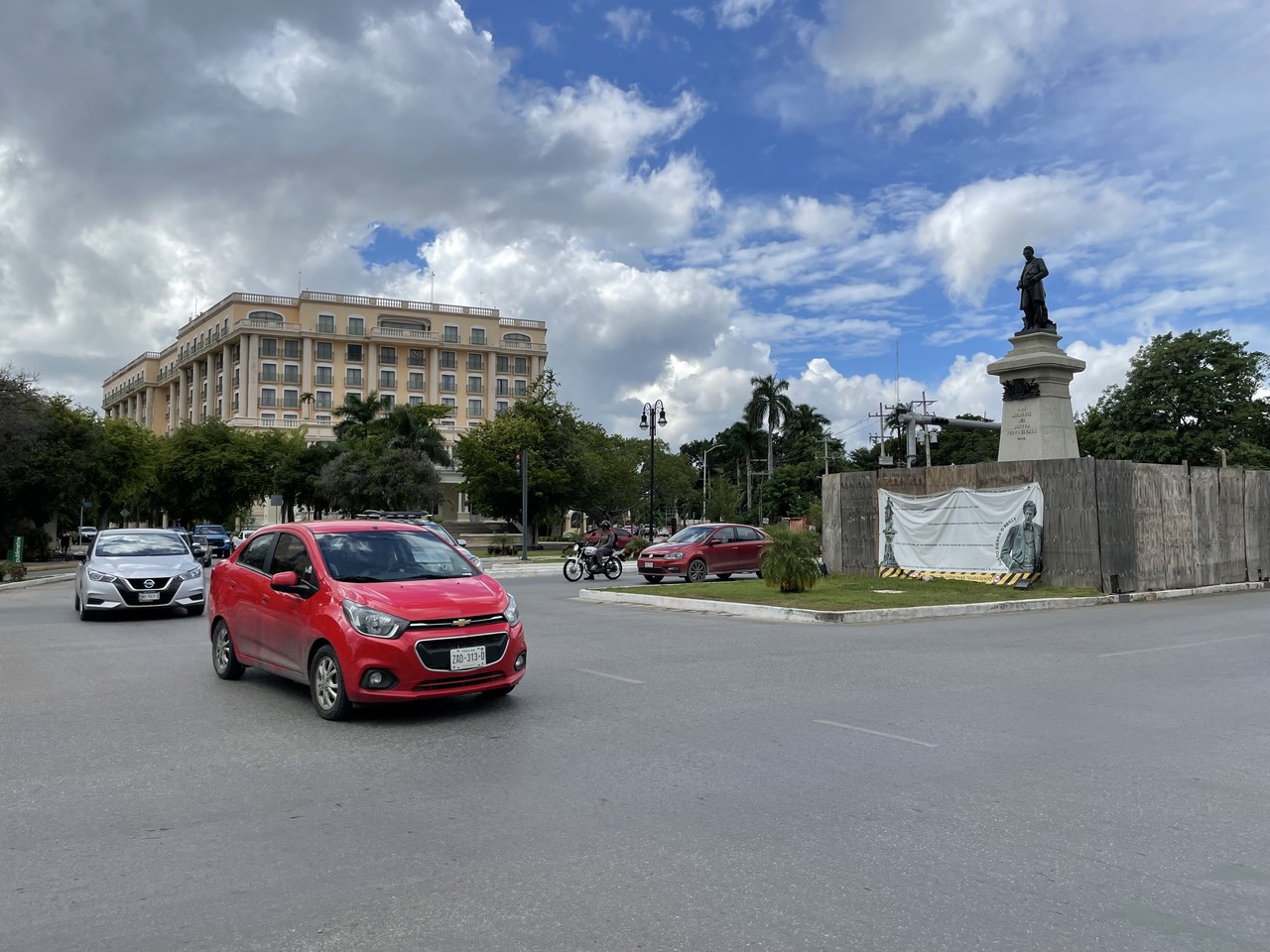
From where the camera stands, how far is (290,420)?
104125mm

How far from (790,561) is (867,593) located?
173 cm

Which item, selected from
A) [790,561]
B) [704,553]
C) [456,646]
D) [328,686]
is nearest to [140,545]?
[328,686]

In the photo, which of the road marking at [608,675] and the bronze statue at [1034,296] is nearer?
the road marking at [608,675]

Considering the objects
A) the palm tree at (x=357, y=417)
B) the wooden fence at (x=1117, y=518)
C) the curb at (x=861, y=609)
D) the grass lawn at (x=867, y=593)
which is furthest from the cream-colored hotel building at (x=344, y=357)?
the curb at (x=861, y=609)

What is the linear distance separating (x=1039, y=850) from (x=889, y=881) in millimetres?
964

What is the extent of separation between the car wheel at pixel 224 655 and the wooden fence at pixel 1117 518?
53.9ft

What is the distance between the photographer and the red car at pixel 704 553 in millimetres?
24594

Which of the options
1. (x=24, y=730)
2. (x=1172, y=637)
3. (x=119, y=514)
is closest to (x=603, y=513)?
(x=119, y=514)

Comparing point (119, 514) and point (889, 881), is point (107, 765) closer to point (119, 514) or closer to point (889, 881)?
point (889, 881)

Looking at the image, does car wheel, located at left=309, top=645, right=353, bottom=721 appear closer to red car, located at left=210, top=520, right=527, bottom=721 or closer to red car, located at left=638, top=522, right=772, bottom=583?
red car, located at left=210, top=520, right=527, bottom=721

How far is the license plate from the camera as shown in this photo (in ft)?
25.4

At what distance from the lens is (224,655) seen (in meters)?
9.99

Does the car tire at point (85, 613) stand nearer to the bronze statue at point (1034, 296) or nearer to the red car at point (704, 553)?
the red car at point (704, 553)

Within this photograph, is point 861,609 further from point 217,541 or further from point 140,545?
point 217,541
